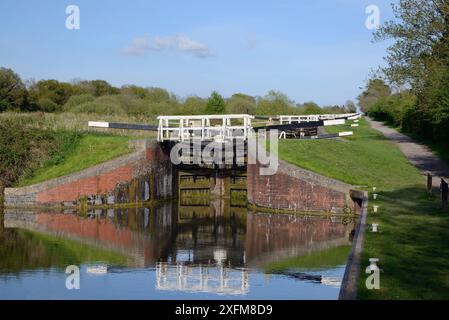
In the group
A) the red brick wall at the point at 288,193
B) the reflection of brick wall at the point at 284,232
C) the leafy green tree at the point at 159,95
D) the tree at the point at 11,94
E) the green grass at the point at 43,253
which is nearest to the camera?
the green grass at the point at 43,253

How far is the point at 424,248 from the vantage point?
11453 millimetres

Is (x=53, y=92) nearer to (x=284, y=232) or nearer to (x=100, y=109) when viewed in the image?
(x=100, y=109)

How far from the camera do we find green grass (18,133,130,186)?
23844 mm

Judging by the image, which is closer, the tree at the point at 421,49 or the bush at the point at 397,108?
the tree at the point at 421,49

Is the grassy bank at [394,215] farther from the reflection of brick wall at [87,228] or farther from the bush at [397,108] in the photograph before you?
the reflection of brick wall at [87,228]

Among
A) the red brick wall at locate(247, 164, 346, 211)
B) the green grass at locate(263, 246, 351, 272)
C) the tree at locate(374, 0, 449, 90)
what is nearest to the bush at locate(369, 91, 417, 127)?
the tree at locate(374, 0, 449, 90)

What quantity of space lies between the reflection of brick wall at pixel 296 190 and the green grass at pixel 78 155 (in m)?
5.11

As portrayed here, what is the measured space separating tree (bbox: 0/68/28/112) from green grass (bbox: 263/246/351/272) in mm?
32490

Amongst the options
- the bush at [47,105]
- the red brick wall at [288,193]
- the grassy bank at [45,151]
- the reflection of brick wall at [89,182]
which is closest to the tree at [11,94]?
the bush at [47,105]

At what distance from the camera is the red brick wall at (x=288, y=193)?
835 inches

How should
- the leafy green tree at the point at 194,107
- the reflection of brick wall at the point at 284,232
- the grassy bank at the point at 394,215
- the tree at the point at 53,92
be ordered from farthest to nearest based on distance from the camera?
the tree at the point at 53,92
the leafy green tree at the point at 194,107
the reflection of brick wall at the point at 284,232
the grassy bank at the point at 394,215

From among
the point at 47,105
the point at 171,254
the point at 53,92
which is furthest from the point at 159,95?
the point at 171,254

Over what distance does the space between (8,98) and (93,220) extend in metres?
26.5

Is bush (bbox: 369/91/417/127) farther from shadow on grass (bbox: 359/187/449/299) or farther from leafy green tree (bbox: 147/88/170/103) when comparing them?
leafy green tree (bbox: 147/88/170/103)
